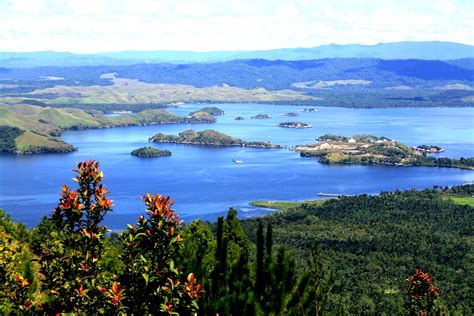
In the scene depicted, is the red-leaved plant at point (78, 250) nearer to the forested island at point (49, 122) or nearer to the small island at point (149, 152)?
the small island at point (149, 152)

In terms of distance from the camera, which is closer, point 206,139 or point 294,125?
point 206,139

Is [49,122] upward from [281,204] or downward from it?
upward

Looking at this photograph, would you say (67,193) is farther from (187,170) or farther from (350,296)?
(187,170)

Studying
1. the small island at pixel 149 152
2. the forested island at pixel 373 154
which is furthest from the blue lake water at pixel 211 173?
the forested island at pixel 373 154

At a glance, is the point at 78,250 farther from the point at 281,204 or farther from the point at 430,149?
the point at 430,149

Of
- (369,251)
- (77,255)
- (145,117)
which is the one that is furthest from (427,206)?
(145,117)

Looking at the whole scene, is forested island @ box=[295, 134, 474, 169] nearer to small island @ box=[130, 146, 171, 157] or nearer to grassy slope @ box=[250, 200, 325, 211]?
small island @ box=[130, 146, 171, 157]

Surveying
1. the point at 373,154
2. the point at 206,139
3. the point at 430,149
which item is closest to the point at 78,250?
the point at 373,154

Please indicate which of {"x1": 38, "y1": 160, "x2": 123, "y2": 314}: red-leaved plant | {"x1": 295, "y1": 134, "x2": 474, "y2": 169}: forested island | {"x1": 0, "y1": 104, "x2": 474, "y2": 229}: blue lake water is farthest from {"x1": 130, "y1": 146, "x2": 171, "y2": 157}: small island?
{"x1": 38, "y1": 160, "x2": 123, "y2": 314}: red-leaved plant
